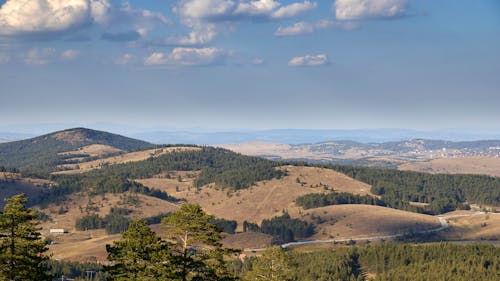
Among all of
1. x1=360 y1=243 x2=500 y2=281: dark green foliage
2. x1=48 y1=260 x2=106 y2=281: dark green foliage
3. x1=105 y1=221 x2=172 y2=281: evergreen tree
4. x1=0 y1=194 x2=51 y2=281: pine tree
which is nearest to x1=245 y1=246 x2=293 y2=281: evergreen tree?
x1=105 y1=221 x2=172 y2=281: evergreen tree

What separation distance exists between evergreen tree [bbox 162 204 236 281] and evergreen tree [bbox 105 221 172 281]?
1.19m

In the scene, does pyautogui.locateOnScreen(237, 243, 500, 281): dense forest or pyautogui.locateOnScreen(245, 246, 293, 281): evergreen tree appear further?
pyautogui.locateOnScreen(237, 243, 500, 281): dense forest

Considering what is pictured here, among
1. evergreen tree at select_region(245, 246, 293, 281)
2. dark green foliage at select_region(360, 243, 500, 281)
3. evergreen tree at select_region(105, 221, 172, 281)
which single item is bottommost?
dark green foliage at select_region(360, 243, 500, 281)

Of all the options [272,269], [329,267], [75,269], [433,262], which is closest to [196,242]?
[272,269]

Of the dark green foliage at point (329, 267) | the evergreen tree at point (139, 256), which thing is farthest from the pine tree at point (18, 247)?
the dark green foliage at point (329, 267)

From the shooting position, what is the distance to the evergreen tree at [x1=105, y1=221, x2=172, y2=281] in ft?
161

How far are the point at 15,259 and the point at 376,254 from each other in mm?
161616

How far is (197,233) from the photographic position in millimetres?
49938

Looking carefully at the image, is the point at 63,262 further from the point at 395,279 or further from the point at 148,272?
the point at 148,272

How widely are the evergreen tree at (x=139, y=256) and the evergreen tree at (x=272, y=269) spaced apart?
14.4m

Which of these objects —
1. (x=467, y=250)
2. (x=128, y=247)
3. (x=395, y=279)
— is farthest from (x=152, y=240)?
(x=467, y=250)

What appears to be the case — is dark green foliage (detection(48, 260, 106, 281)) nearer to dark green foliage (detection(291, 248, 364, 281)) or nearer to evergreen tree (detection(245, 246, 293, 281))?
dark green foliage (detection(291, 248, 364, 281))

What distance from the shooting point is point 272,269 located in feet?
207

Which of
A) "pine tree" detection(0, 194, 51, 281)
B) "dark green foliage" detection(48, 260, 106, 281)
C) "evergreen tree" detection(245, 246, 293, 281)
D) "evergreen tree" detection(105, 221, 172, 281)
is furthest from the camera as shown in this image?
"dark green foliage" detection(48, 260, 106, 281)
